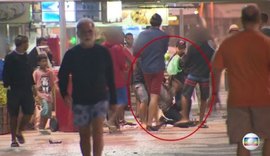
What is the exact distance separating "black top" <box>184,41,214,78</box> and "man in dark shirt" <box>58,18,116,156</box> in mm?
3568

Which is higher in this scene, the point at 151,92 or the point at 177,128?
the point at 151,92

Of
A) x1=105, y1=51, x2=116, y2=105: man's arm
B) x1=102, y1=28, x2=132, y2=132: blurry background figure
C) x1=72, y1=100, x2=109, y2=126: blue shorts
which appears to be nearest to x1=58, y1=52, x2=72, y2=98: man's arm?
x1=72, y1=100, x2=109, y2=126: blue shorts

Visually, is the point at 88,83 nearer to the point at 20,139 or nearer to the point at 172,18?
the point at 20,139

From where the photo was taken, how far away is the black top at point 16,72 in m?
9.20

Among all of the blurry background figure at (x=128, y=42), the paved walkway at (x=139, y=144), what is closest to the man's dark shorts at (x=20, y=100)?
the paved walkway at (x=139, y=144)

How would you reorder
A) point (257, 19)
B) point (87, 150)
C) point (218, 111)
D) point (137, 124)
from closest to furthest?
point (257, 19), point (87, 150), point (137, 124), point (218, 111)

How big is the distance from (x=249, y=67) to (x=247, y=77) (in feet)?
0.34

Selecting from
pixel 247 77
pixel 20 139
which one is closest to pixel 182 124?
pixel 20 139

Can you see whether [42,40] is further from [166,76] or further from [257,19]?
[257,19]

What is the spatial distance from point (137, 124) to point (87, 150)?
15.7ft

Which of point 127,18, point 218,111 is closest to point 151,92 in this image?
point 218,111

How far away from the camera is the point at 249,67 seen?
6125 mm

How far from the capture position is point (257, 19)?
6.22 m

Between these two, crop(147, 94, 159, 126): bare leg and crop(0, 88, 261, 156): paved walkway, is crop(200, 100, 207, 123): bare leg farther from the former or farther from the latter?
crop(147, 94, 159, 126): bare leg
